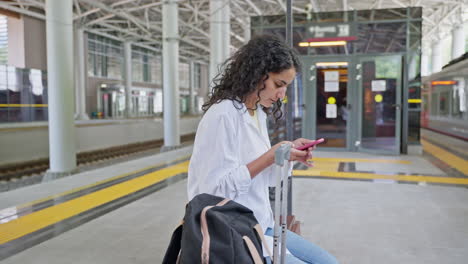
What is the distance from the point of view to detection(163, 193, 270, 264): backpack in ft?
4.60

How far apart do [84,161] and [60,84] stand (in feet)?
15.7

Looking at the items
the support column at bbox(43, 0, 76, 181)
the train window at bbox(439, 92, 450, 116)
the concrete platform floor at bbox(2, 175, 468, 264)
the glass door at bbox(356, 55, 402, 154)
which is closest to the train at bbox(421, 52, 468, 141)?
the train window at bbox(439, 92, 450, 116)

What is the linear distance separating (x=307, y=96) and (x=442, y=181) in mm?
5076

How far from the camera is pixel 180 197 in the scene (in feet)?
17.5

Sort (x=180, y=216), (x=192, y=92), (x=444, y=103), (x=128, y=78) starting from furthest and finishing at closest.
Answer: (x=192, y=92)
(x=128, y=78)
(x=444, y=103)
(x=180, y=216)

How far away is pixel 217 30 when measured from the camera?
55.9ft

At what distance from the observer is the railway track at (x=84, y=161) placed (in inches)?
389

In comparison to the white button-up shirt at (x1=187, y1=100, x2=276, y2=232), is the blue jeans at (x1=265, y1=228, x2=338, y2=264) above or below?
below

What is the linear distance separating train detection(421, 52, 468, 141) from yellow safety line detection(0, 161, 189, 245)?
10.8 metres

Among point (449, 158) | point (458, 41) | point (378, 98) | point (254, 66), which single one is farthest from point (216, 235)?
point (458, 41)

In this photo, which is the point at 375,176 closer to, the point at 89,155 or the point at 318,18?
the point at 318,18

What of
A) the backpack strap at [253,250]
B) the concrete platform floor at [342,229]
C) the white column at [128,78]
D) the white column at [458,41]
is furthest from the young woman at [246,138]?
the white column at [458,41]

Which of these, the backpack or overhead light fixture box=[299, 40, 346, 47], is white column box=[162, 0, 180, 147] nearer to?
overhead light fixture box=[299, 40, 346, 47]

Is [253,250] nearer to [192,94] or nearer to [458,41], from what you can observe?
[458,41]
